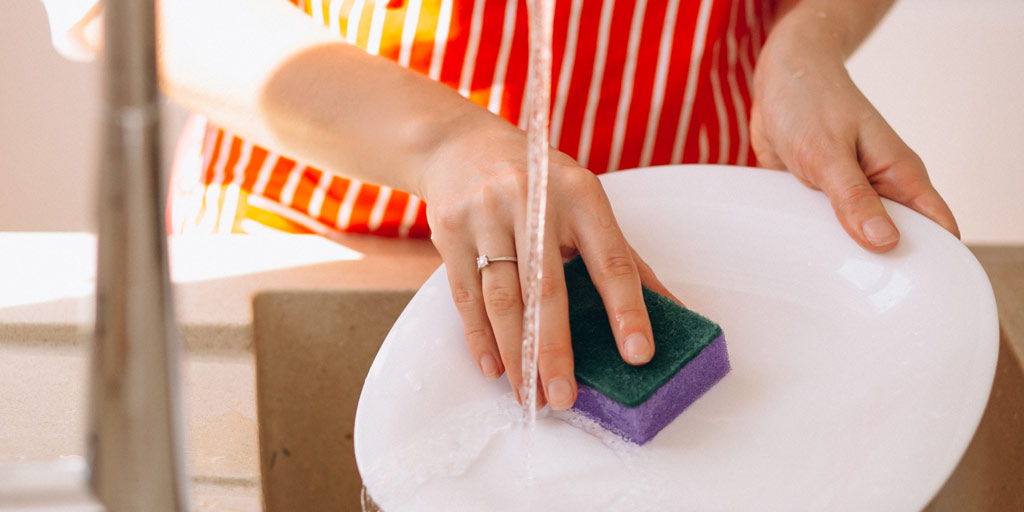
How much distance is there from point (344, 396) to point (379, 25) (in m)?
0.28

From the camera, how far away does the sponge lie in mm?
437

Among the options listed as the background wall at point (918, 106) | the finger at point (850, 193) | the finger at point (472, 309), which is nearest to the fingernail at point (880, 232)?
the finger at point (850, 193)

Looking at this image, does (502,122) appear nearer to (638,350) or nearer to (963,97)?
(638,350)

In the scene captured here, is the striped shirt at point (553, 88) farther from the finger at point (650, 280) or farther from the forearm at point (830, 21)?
the finger at point (650, 280)

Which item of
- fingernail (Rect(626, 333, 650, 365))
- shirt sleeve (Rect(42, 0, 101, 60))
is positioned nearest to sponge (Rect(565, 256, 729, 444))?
fingernail (Rect(626, 333, 650, 365))

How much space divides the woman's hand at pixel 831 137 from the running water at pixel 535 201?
0.19m

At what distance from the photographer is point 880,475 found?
39 centimetres

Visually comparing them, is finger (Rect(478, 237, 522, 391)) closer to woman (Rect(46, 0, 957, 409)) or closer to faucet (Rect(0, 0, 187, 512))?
woman (Rect(46, 0, 957, 409))

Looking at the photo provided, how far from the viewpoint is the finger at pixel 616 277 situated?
46 cm

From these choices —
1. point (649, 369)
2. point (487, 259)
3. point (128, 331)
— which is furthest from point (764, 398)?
point (128, 331)

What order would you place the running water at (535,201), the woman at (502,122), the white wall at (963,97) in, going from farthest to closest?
the white wall at (963,97) < the woman at (502,122) < the running water at (535,201)

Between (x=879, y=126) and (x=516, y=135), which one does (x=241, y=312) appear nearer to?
(x=516, y=135)

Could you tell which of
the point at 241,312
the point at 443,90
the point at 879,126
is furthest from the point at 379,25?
the point at 879,126

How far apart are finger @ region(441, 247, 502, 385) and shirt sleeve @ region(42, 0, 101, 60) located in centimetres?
33
